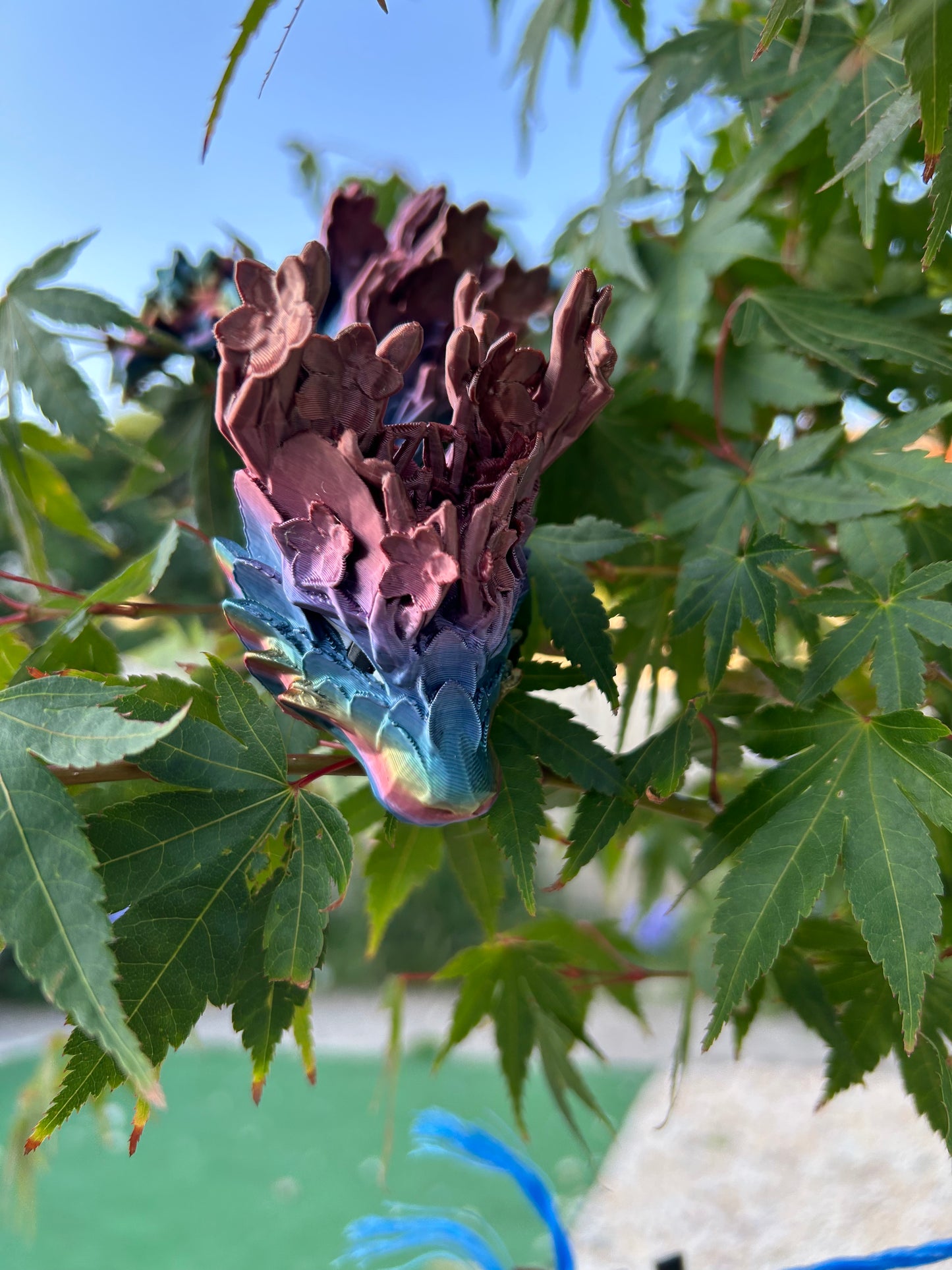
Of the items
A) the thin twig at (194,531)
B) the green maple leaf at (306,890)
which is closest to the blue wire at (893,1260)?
the green maple leaf at (306,890)

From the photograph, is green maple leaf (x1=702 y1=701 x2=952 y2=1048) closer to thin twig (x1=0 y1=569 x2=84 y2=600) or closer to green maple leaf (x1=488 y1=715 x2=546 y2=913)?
green maple leaf (x1=488 y1=715 x2=546 y2=913)

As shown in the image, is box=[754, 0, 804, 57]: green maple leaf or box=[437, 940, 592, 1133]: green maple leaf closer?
box=[754, 0, 804, 57]: green maple leaf

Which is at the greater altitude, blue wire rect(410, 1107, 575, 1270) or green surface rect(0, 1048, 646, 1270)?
blue wire rect(410, 1107, 575, 1270)

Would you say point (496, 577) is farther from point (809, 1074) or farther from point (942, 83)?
point (809, 1074)

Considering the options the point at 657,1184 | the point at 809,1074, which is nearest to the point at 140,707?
the point at 657,1184

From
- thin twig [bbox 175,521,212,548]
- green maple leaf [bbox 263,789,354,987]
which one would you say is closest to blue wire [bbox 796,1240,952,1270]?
green maple leaf [bbox 263,789,354,987]

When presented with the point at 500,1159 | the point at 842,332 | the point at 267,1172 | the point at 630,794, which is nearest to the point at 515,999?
the point at 500,1159

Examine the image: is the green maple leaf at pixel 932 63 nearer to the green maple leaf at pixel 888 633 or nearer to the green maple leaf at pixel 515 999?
the green maple leaf at pixel 888 633
